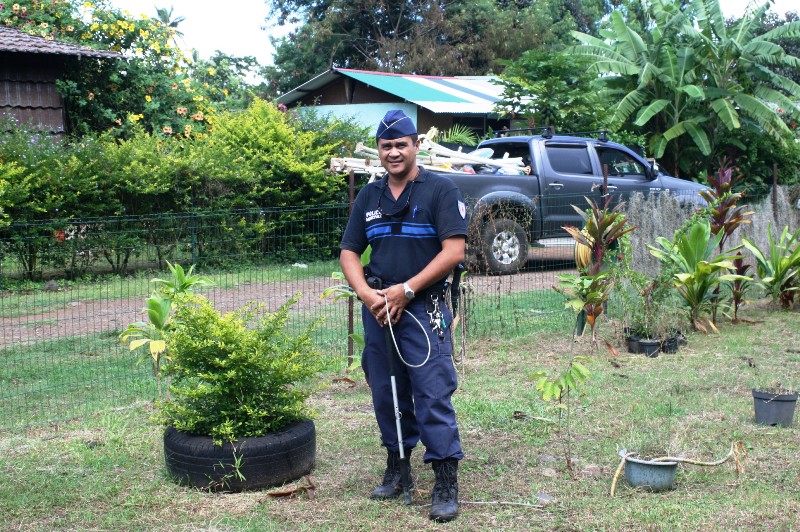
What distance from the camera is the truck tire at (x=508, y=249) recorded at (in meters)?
10.3

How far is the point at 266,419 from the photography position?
16.0ft

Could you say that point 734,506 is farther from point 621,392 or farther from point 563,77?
point 563,77

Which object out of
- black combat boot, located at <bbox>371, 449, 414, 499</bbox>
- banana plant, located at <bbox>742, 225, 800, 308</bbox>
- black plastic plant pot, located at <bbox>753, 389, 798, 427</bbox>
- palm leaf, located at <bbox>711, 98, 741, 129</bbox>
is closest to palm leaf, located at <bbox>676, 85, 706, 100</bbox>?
palm leaf, located at <bbox>711, 98, 741, 129</bbox>

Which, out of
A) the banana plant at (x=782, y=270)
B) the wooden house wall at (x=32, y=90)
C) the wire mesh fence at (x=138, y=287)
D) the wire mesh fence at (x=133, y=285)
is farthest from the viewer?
the wooden house wall at (x=32, y=90)

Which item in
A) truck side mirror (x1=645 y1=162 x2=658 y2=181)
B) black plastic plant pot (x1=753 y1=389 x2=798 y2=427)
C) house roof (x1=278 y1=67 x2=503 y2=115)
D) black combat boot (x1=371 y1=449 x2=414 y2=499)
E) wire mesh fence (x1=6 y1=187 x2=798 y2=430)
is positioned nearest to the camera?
black combat boot (x1=371 y1=449 x2=414 y2=499)

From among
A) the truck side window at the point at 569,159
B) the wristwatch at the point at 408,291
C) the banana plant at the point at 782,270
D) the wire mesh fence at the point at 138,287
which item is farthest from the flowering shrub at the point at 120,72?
the wristwatch at the point at 408,291

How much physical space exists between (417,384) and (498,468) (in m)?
1.03

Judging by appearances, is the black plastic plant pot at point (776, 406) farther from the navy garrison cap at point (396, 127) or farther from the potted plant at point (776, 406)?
the navy garrison cap at point (396, 127)

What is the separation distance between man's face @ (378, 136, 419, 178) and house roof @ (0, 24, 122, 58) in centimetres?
1228

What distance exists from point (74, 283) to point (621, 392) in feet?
17.6

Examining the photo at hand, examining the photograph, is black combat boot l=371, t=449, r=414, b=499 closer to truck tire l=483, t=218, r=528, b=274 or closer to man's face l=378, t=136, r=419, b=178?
man's face l=378, t=136, r=419, b=178

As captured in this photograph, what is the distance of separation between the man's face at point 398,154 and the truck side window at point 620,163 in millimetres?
10018

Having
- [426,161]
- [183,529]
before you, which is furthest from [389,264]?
[426,161]

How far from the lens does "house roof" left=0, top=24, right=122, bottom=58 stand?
1477cm
